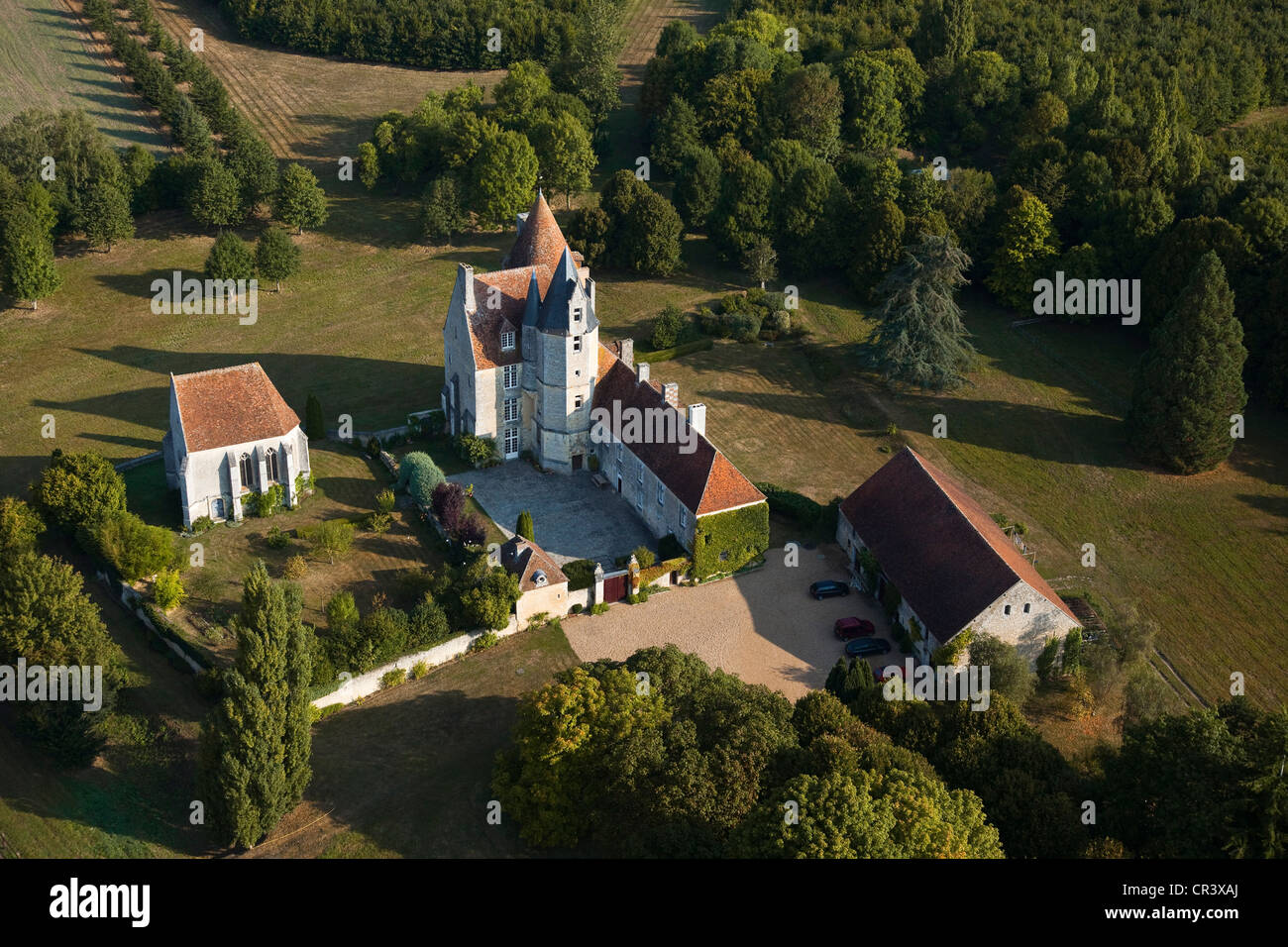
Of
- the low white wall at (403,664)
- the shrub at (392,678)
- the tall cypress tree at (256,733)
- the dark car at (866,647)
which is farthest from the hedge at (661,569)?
the tall cypress tree at (256,733)

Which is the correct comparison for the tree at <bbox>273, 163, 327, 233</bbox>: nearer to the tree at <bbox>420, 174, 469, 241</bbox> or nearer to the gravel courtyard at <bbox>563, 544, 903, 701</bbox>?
the tree at <bbox>420, 174, 469, 241</bbox>

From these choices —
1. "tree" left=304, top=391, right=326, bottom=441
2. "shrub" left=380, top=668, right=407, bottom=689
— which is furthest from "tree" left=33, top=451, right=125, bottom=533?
"shrub" left=380, top=668, right=407, bottom=689

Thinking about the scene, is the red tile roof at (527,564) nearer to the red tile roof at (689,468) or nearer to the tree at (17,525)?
the red tile roof at (689,468)

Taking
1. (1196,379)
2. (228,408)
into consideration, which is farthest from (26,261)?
(1196,379)

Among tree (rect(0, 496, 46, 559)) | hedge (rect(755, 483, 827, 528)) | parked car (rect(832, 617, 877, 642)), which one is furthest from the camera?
hedge (rect(755, 483, 827, 528))

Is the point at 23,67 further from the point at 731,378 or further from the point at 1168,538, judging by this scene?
the point at 1168,538

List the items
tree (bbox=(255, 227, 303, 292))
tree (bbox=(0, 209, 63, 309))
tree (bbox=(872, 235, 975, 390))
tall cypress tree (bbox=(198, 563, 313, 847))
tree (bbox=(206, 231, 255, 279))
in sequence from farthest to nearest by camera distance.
A: tree (bbox=(255, 227, 303, 292)) < tree (bbox=(206, 231, 255, 279)) < tree (bbox=(0, 209, 63, 309)) < tree (bbox=(872, 235, 975, 390)) < tall cypress tree (bbox=(198, 563, 313, 847))
